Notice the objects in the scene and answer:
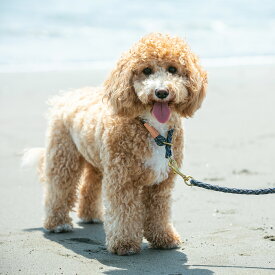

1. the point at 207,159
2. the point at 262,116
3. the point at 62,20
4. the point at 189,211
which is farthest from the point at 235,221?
the point at 62,20

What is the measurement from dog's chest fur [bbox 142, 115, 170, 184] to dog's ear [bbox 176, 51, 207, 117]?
239 millimetres

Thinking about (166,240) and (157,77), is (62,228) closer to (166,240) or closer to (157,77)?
(166,240)

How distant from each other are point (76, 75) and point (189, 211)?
31.2 feet

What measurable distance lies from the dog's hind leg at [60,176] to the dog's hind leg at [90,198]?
11.5 inches

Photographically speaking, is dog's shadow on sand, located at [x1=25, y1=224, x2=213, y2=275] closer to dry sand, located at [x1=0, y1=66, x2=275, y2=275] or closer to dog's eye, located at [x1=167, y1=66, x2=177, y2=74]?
dry sand, located at [x1=0, y1=66, x2=275, y2=275]

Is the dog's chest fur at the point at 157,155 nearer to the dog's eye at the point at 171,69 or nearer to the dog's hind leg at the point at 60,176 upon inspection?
the dog's eye at the point at 171,69

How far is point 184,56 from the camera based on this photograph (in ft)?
14.9

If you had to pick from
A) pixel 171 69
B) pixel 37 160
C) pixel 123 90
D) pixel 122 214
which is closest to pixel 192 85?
pixel 171 69

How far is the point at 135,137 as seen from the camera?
4.73m

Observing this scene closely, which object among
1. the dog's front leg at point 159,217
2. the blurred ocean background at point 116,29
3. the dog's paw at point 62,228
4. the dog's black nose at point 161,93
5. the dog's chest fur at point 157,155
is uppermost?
the blurred ocean background at point 116,29

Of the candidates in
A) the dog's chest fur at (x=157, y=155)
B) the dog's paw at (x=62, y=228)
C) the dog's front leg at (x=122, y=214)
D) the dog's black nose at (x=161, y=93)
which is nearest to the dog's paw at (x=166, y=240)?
the dog's front leg at (x=122, y=214)

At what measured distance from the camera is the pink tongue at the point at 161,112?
4.46m

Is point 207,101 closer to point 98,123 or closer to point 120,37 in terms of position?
point 98,123

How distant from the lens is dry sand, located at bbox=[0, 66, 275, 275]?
4.49 meters
